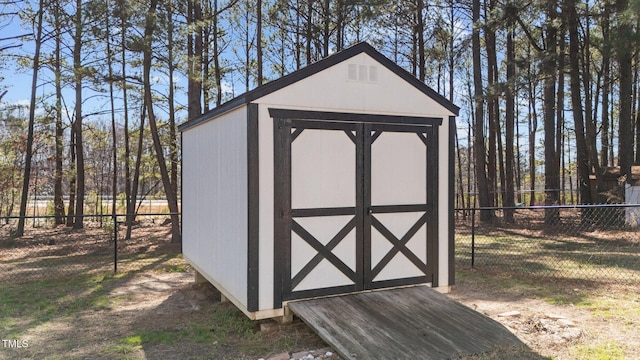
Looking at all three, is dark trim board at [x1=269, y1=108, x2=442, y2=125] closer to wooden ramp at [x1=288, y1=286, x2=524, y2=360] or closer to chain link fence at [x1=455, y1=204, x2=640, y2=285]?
wooden ramp at [x1=288, y1=286, x2=524, y2=360]

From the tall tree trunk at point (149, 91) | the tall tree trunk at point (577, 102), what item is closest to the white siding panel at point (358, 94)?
the tall tree trunk at point (149, 91)

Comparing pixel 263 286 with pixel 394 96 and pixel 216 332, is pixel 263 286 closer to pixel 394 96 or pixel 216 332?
pixel 216 332

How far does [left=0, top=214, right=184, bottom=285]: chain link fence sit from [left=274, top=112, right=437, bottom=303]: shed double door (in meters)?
4.17

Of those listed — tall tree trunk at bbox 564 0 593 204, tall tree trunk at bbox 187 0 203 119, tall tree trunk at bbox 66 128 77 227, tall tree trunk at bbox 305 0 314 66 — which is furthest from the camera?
tall tree trunk at bbox 66 128 77 227

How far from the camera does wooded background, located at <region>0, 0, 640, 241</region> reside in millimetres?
9500

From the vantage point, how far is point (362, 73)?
14.6 ft

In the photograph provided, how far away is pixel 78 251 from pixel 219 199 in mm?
6319

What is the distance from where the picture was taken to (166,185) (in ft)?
32.4

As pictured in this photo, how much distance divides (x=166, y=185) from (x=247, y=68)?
569 cm

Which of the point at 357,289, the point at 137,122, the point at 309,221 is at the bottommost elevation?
the point at 357,289

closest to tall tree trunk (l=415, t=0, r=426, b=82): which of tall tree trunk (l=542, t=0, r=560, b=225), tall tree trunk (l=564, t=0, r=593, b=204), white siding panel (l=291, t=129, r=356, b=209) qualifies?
tall tree trunk (l=542, t=0, r=560, b=225)

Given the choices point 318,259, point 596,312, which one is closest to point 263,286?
point 318,259

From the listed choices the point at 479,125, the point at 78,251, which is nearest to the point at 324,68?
the point at 78,251

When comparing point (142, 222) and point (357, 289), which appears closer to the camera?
point (357, 289)
